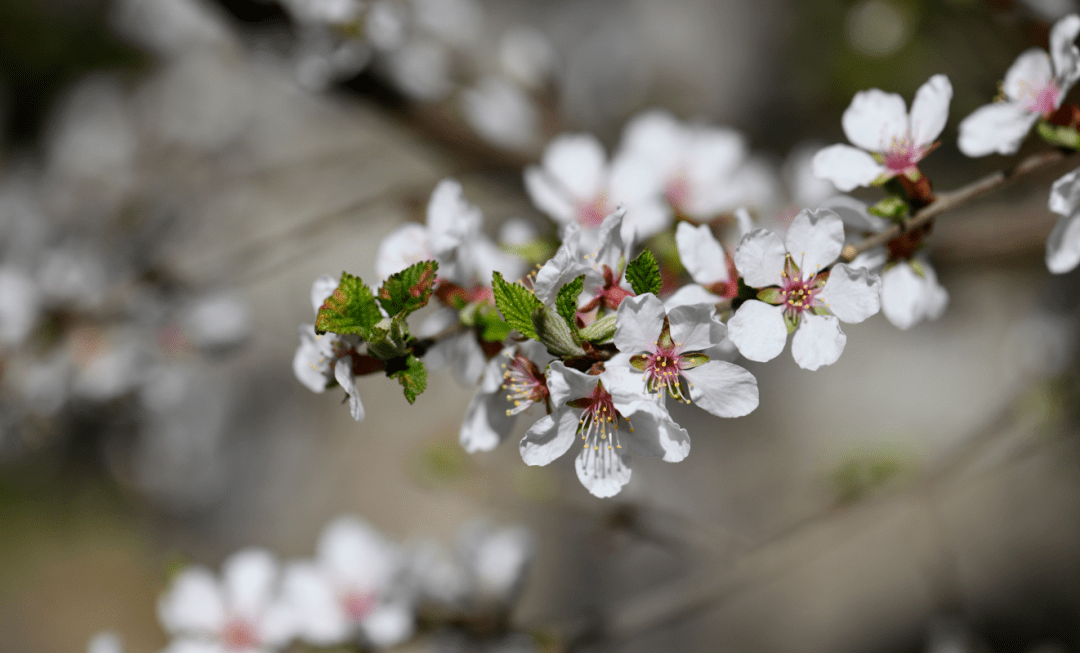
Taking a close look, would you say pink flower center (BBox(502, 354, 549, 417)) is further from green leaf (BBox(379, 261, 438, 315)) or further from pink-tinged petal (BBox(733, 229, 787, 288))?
pink-tinged petal (BBox(733, 229, 787, 288))

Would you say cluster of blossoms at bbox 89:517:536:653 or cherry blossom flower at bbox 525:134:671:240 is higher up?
cherry blossom flower at bbox 525:134:671:240

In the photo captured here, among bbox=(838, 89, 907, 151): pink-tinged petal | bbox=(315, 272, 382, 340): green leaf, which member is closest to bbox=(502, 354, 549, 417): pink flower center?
bbox=(315, 272, 382, 340): green leaf

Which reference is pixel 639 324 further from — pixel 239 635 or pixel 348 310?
pixel 239 635

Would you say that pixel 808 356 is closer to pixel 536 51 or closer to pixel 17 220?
pixel 536 51

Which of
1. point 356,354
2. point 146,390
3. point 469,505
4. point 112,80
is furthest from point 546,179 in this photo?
point 112,80

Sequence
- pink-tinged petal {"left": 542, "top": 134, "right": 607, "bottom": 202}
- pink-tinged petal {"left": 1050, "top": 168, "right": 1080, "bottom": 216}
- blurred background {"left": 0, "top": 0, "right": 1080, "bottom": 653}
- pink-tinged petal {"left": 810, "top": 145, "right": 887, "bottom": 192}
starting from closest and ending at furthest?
pink-tinged petal {"left": 1050, "top": 168, "right": 1080, "bottom": 216}, pink-tinged petal {"left": 810, "top": 145, "right": 887, "bottom": 192}, pink-tinged petal {"left": 542, "top": 134, "right": 607, "bottom": 202}, blurred background {"left": 0, "top": 0, "right": 1080, "bottom": 653}

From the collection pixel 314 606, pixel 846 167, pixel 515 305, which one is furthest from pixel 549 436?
pixel 314 606

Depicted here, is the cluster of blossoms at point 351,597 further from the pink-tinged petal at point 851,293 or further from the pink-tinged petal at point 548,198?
the pink-tinged petal at point 851,293
